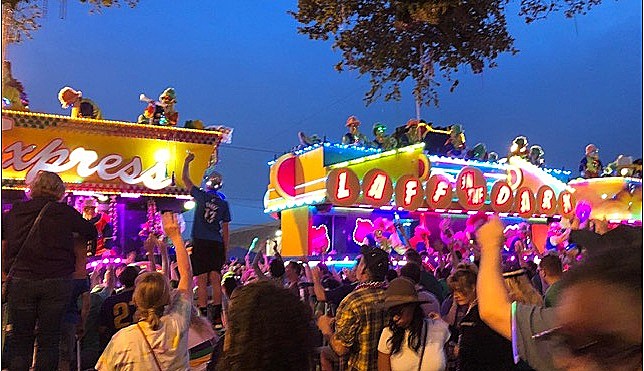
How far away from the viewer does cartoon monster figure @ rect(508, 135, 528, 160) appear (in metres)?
22.2

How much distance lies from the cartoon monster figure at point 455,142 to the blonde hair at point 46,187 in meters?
16.6

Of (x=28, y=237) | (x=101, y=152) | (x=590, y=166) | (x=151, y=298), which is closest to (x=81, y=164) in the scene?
(x=101, y=152)

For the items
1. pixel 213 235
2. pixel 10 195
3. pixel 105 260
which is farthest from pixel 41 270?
pixel 10 195

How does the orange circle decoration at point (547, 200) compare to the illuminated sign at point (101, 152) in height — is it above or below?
below

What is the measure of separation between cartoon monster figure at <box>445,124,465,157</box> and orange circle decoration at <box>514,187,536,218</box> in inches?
89.1

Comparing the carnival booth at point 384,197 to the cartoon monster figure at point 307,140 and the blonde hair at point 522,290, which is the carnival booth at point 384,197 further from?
the blonde hair at point 522,290

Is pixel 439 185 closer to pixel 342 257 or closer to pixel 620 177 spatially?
pixel 342 257

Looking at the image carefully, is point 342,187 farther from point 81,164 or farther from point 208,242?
point 208,242

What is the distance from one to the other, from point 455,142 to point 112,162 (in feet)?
37.7

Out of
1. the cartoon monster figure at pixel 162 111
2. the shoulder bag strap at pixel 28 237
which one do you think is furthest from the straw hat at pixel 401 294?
the cartoon monster figure at pixel 162 111

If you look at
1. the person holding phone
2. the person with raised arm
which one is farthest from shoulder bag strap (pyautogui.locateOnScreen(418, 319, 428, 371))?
the person holding phone

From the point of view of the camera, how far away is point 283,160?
58.3 feet

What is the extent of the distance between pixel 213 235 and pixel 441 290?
8.61ft

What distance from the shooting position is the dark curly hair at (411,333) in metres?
4.00
